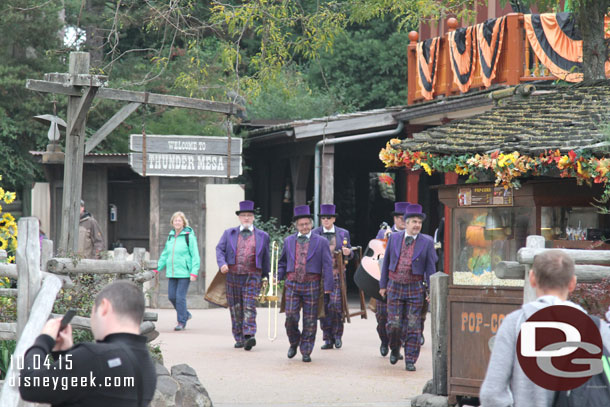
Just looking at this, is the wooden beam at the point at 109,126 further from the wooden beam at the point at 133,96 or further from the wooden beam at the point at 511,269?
the wooden beam at the point at 511,269

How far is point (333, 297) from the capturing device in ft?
41.4

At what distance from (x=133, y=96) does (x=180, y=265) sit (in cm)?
406

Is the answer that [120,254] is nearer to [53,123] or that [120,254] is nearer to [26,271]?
[53,123]

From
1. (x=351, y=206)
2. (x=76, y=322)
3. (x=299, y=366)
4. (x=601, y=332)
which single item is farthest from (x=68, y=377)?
(x=351, y=206)

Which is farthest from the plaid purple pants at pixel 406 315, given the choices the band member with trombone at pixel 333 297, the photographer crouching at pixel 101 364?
the photographer crouching at pixel 101 364

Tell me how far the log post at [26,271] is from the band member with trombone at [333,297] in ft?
19.9

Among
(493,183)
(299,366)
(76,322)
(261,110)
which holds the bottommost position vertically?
(299,366)

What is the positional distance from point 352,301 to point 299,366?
893 cm

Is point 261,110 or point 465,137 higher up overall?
point 261,110

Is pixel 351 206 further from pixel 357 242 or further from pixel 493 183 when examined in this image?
pixel 493 183

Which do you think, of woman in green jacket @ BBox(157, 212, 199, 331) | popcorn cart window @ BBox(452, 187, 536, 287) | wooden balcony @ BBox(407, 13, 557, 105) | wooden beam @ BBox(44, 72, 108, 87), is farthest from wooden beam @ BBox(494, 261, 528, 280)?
wooden balcony @ BBox(407, 13, 557, 105)

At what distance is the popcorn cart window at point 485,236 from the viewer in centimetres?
888

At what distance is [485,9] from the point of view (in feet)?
62.6

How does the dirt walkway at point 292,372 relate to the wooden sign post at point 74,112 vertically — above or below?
below
